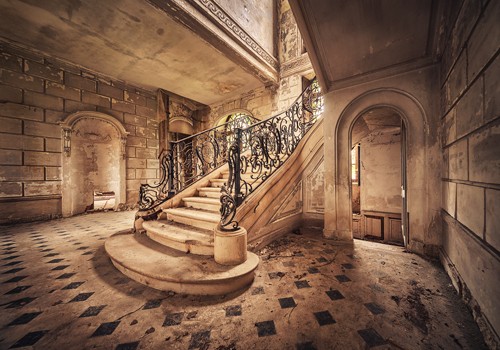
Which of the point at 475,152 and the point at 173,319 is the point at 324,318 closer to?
the point at 173,319

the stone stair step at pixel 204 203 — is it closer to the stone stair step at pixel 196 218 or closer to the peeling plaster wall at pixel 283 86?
the stone stair step at pixel 196 218

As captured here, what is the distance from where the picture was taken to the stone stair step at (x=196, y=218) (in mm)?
3258

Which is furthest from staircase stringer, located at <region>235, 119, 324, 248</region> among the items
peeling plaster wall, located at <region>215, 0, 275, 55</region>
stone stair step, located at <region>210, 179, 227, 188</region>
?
peeling plaster wall, located at <region>215, 0, 275, 55</region>

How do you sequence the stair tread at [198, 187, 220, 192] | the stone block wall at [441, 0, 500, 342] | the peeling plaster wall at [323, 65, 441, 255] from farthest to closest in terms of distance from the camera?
the stair tread at [198, 187, 220, 192] < the peeling plaster wall at [323, 65, 441, 255] < the stone block wall at [441, 0, 500, 342]

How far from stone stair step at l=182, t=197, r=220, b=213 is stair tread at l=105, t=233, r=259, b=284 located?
1.08 meters

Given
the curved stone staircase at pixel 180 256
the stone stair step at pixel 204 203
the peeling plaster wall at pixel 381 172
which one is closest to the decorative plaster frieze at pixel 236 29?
the peeling plaster wall at pixel 381 172

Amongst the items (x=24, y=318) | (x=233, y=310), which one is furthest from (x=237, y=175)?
(x=24, y=318)

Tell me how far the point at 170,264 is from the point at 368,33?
4.27m

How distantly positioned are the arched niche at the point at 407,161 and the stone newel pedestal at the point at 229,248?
2336 mm

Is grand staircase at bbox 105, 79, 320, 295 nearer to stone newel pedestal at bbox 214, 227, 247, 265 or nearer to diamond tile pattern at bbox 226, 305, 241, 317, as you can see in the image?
stone newel pedestal at bbox 214, 227, 247, 265

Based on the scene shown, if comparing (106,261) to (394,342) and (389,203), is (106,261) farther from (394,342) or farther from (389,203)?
(389,203)

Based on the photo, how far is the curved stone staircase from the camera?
7.39 ft

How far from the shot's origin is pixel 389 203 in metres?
6.49

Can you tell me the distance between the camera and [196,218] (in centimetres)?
344
